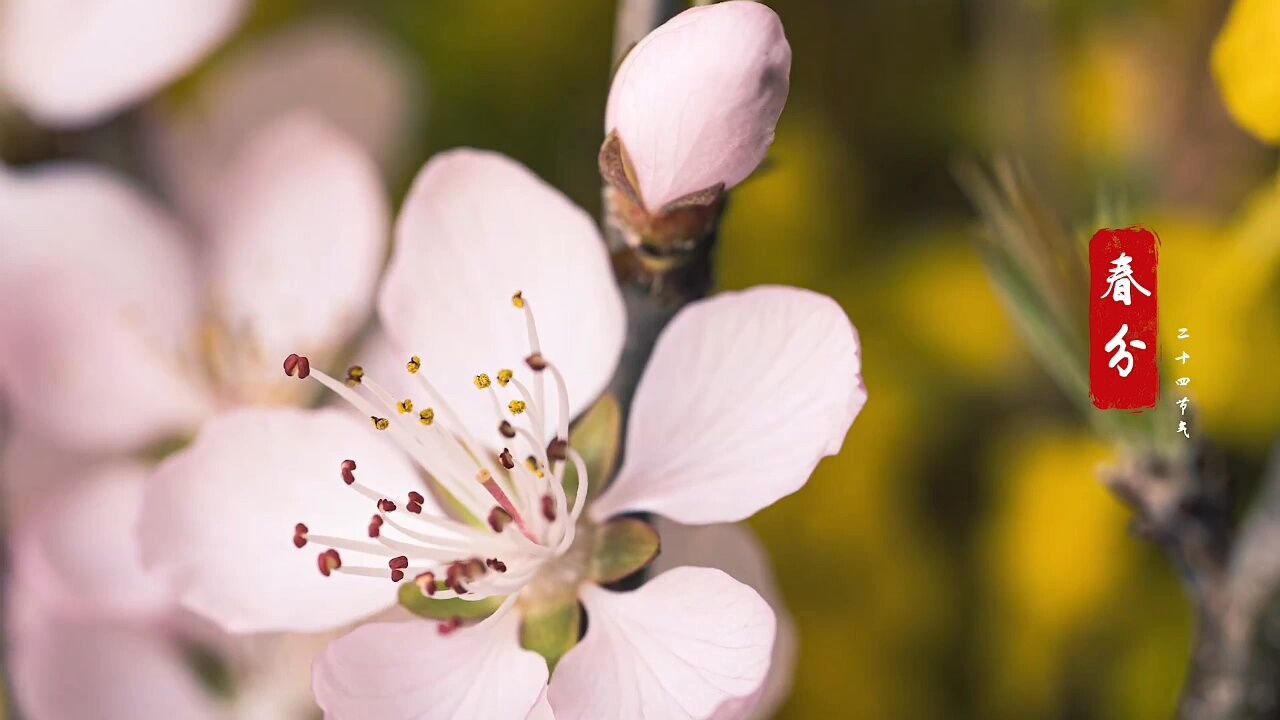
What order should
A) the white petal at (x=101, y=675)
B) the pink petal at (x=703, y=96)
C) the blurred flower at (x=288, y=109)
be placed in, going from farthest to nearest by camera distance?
the blurred flower at (x=288, y=109)
the white petal at (x=101, y=675)
the pink petal at (x=703, y=96)

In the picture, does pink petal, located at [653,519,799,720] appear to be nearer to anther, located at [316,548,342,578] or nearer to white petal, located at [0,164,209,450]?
anther, located at [316,548,342,578]

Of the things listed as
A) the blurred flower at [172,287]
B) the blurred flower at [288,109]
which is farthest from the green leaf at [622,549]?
the blurred flower at [288,109]

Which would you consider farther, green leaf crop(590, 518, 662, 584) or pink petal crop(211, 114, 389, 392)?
pink petal crop(211, 114, 389, 392)

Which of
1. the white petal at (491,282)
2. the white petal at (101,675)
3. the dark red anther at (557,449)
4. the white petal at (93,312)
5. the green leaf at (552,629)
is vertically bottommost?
the white petal at (101,675)

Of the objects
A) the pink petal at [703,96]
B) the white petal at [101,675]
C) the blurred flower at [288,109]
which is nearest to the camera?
the pink petal at [703,96]

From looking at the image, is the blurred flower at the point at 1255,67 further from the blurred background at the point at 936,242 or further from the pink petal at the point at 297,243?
the pink petal at the point at 297,243

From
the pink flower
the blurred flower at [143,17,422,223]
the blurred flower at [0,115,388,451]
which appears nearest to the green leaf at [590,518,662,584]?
the pink flower

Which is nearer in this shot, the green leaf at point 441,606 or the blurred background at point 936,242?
the green leaf at point 441,606
